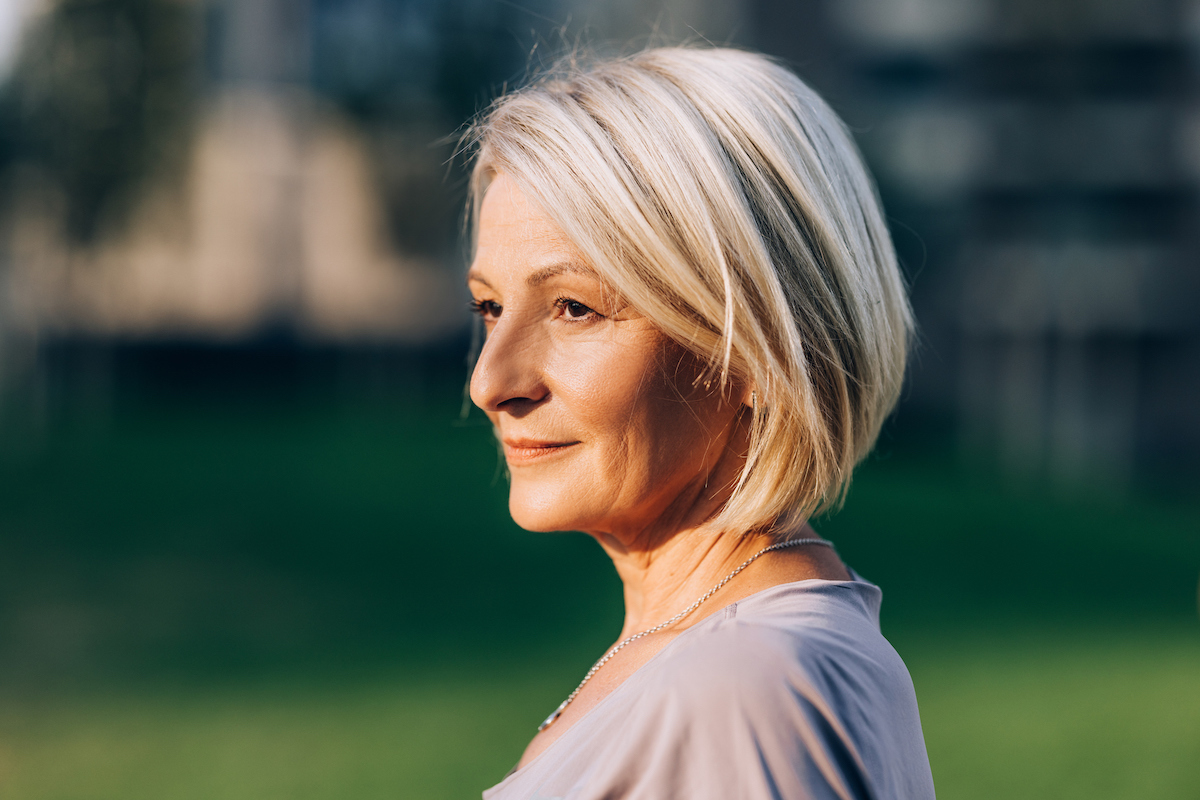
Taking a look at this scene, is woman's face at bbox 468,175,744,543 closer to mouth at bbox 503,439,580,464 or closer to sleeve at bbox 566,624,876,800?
mouth at bbox 503,439,580,464

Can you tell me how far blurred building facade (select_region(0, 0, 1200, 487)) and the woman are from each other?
78.3 feet

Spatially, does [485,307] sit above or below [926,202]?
below

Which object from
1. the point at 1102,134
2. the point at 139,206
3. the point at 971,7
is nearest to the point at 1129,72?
the point at 1102,134

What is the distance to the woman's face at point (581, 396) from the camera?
1.68m

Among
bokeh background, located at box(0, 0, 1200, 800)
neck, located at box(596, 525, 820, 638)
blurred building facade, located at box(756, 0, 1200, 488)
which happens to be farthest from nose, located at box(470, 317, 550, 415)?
blurred building facade, located at box(756, 0, 1200, 488)

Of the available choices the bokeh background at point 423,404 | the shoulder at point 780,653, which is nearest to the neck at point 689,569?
the shoulder at point 780,653

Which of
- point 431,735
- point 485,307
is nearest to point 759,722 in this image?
point 485,307

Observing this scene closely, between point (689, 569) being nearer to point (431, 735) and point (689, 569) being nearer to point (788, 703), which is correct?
point (788, 703)

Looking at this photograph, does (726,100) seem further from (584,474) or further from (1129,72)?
(1129,72)

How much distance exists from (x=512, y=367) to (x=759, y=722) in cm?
76

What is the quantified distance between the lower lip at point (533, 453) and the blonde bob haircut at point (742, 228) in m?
0.30

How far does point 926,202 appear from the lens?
26234 mm

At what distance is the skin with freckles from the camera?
1679 millimetres

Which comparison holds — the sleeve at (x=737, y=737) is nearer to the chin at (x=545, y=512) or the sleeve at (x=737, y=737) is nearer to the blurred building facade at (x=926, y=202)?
the chin at (x=545, y=512)
